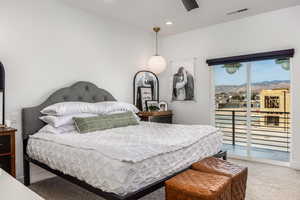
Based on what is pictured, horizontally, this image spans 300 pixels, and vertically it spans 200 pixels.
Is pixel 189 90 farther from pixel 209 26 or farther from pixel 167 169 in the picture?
pixel 167 169

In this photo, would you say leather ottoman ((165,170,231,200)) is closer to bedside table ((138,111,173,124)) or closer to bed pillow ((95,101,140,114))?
bed pillow ((95,101,140,114))

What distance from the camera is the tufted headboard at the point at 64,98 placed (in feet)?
9.76

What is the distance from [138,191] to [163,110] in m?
3.13

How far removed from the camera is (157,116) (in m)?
4.60

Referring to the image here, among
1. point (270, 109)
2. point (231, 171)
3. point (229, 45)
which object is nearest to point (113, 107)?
point (231, 171)

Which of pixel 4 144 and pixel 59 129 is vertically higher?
pixel 59 129

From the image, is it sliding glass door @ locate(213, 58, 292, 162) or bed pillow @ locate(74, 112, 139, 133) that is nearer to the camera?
bed pillow @ locate(74, 112, 139, 133)

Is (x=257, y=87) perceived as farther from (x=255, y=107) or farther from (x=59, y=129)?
(x=59, y=129)

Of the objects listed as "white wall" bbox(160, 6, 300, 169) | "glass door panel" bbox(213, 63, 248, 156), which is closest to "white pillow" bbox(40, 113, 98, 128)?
"white wall" bbox(160, 6, 300, 169)

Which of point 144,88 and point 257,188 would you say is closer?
point 257,188

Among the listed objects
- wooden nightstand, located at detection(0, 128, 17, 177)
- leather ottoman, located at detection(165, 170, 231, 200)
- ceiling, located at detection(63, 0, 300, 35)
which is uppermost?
ceiling, located at detection(63, 0, 300, 35)

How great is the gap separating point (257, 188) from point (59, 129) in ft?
8.70

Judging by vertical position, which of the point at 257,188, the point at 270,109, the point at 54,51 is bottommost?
the point at 257,188

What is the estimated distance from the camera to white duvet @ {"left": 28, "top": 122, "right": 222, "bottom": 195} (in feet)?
5.72
